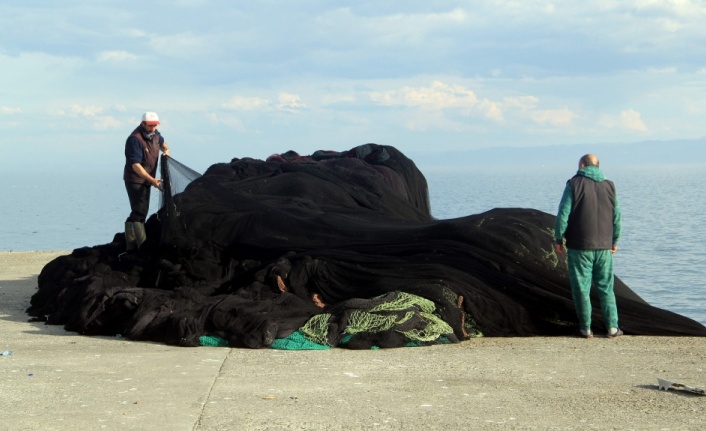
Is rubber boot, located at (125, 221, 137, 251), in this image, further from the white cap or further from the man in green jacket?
the man in green jacket

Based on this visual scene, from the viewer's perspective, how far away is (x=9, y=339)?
8.63m

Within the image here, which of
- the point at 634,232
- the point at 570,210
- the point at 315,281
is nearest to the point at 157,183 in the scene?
the point at 315,281

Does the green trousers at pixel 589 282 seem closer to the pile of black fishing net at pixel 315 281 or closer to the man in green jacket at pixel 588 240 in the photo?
the man in green jacket at pixel 588 240

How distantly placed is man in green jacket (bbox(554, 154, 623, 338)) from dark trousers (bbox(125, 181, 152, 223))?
5.04m

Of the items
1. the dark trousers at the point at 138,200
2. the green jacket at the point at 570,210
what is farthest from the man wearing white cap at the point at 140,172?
the green jacket at the point at 570,210

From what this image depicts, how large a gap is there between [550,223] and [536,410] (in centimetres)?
363

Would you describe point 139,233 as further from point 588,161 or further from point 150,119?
point 588,161

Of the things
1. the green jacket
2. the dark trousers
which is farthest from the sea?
the green jacket

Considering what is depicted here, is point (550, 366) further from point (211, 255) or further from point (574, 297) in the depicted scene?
point (211, 255)

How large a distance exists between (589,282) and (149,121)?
5365 millimetres

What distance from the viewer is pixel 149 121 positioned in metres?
11.3

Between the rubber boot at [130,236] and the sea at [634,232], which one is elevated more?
the rubber boot at [130,236]

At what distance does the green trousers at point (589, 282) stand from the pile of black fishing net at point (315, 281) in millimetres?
235

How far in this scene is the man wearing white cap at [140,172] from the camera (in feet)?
37.1
